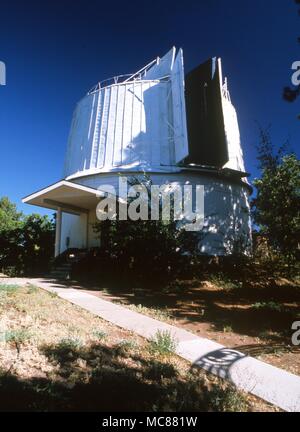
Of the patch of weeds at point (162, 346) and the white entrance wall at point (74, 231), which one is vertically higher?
the white entrance wall at point (74, 231)

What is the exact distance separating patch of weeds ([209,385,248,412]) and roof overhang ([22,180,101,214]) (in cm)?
1223

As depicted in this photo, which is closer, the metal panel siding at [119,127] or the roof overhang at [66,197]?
the roof overhang at [66,197]

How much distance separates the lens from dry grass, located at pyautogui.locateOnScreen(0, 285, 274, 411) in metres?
3.70

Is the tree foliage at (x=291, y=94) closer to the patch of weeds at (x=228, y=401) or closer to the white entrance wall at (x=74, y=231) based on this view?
the patch of weeds at (x=228, y=401)

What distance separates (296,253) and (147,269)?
6.16m

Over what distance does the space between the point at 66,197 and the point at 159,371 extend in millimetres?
13888

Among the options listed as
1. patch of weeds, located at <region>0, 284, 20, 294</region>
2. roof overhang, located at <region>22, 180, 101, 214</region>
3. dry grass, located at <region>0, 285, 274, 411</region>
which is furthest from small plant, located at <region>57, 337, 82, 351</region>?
roof overhang, located at <region>22, 180, 101, 214</region>

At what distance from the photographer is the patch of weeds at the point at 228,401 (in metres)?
3.72

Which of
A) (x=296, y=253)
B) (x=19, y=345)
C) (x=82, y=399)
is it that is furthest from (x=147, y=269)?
(x=82, y=399)

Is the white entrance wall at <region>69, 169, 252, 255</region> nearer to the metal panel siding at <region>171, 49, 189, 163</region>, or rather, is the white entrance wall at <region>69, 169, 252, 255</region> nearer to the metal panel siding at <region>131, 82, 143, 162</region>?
the metal panel siding at <region>171, 49, 189, 163</region>

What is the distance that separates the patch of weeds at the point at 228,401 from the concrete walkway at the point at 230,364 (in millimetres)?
347

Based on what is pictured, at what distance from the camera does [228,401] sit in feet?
12.4

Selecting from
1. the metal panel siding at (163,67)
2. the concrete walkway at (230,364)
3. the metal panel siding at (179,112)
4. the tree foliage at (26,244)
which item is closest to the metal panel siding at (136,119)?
the metal panel siding at (163,67)
